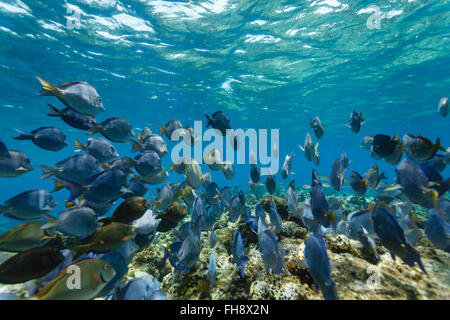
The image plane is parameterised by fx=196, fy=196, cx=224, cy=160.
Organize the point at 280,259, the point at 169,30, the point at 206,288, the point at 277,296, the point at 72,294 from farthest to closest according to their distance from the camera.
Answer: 1. the point at 169,30
2. the point at 206,288
3. the point at 277,296
4. the point at 280,259
5. the point at 72,294

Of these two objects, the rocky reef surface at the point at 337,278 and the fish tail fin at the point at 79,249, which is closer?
the fish tail fin at the point at 79,249

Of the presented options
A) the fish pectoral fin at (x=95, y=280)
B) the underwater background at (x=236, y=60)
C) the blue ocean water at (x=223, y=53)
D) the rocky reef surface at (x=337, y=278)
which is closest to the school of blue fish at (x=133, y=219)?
the fish pectoral fin at (x=95, y=280)

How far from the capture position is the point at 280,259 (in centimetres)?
237

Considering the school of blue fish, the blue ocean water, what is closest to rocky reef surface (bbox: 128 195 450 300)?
the school of blue fish

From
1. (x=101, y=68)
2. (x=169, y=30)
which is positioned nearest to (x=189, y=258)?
(x=169, y=30)

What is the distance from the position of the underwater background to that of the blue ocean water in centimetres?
8

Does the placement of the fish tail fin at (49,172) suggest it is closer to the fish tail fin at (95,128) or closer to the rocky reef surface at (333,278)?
the fish tail fin at (95,128)

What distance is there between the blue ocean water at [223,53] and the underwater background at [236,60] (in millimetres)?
77

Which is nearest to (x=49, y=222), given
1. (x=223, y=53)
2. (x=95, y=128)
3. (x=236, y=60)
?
(x=95, y=128)

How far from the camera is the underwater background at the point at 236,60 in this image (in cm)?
394

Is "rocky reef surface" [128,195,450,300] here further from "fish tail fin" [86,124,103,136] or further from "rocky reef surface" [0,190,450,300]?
"fish tail fin" [86,124,103,136]

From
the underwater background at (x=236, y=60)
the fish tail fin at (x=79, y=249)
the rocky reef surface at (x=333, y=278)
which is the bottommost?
the rocky reef surface at (x=333, y=278)
